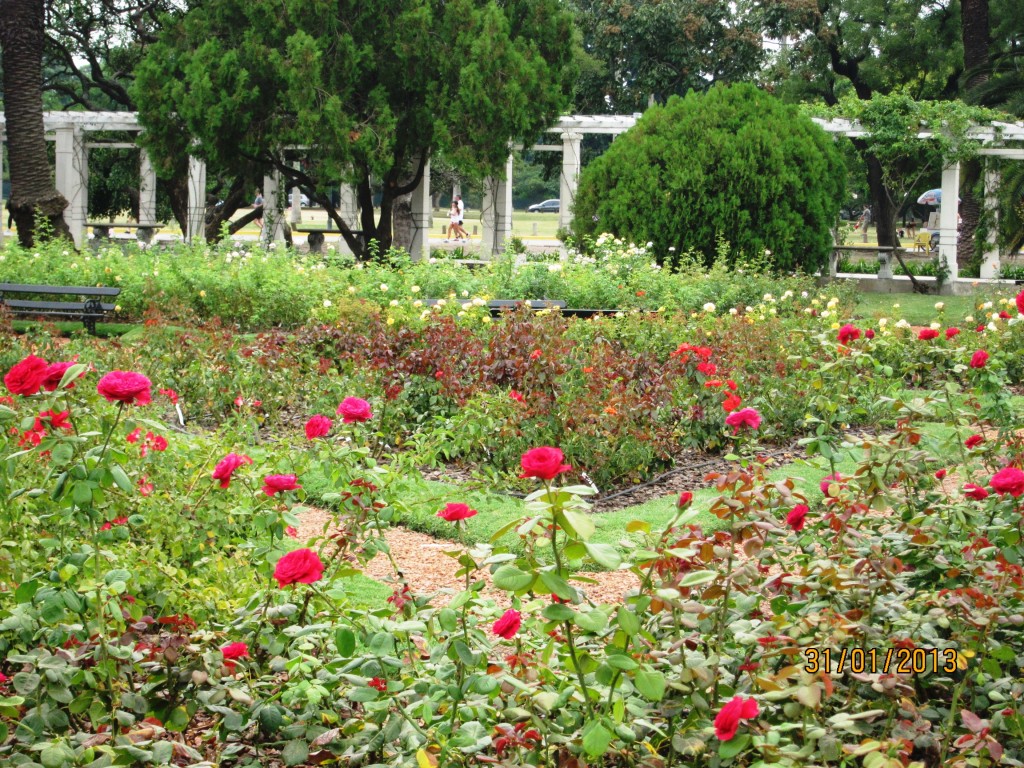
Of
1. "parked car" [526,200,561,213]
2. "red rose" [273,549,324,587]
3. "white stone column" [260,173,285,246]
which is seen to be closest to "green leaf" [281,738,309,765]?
"red rose" [273,549,324,587]

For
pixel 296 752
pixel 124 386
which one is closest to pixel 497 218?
pixel 124 386

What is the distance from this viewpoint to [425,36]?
53.9ft

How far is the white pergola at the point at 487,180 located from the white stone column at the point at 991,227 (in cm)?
2

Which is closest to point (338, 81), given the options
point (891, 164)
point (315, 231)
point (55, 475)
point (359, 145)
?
point (359, 145)

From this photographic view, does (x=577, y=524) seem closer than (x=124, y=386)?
Yes

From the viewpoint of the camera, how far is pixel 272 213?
19406 millimetres

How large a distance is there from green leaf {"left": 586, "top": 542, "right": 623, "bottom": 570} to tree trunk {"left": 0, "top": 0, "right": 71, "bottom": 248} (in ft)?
52.0

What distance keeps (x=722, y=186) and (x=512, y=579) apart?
13.7 m

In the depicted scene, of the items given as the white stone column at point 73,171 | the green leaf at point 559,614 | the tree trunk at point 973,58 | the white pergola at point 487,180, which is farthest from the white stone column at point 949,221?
the green leaf at point 559,614

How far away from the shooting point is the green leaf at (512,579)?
208 centimetres

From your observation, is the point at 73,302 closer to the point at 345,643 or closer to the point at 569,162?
the point at 345,643

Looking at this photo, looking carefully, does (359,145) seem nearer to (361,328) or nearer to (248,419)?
(361,328)
